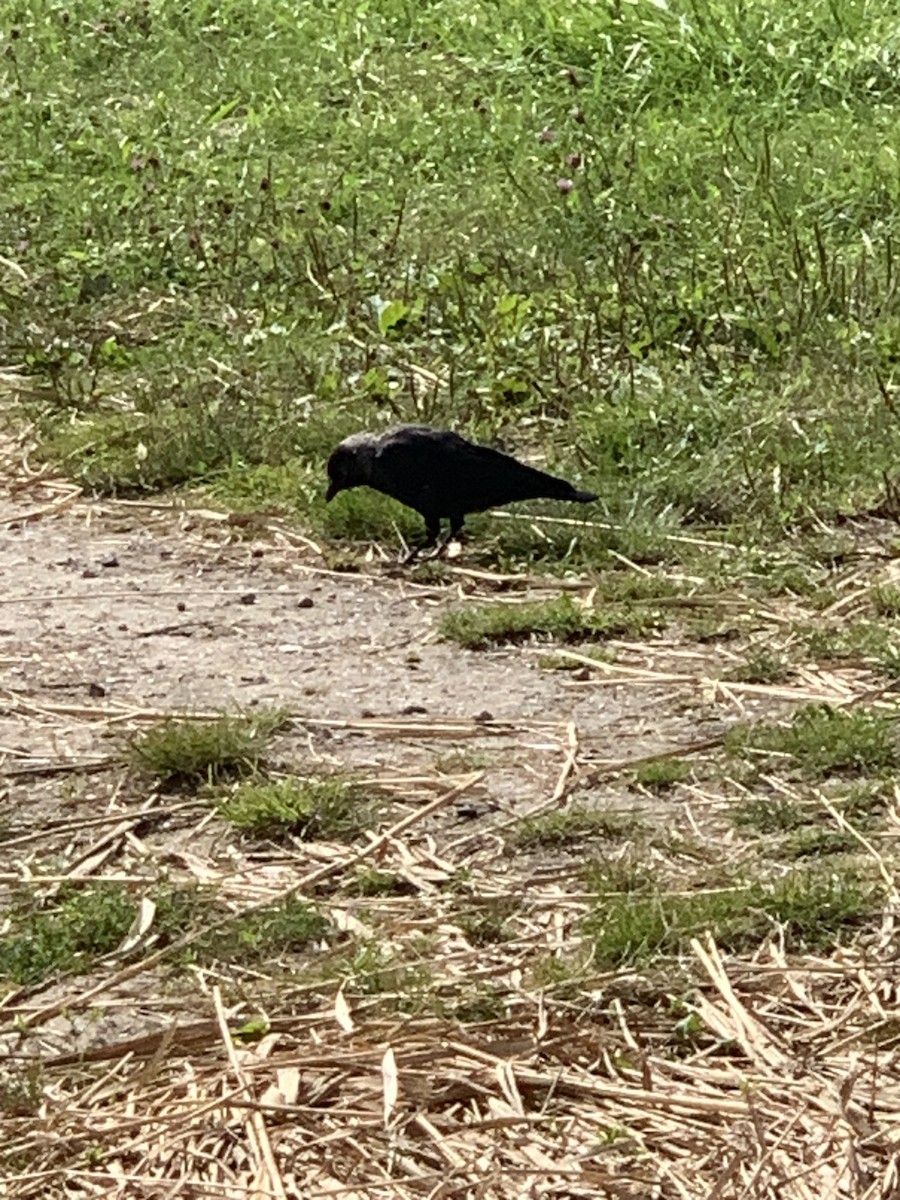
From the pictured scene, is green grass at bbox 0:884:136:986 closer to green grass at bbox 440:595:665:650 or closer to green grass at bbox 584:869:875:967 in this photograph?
green grass at bbox 584:869:875:967

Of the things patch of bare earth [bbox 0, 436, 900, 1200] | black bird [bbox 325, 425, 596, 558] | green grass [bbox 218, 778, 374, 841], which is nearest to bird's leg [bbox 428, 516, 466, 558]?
black bird [bbox 325, 425, 596, 558]

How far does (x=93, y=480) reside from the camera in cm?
679

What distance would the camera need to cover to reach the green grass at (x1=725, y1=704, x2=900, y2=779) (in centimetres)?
457

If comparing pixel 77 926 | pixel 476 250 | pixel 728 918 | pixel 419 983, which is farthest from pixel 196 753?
pixel 476 250

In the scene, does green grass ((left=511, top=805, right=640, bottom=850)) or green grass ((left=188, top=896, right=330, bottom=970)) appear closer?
A: green grass ((left=188, top=896, right=330, bottom=970))

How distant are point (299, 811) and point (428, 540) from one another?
79.7 inches

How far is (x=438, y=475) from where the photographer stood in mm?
6129

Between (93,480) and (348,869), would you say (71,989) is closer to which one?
(348,869)

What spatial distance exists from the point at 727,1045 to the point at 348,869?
96cm

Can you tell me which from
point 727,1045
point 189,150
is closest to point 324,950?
point 727,1045

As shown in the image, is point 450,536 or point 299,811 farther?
point 450,536

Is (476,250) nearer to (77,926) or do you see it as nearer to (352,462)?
(352,462)

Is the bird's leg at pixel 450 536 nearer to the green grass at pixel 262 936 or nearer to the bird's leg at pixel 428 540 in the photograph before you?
the bird's leg at pixel 428 540

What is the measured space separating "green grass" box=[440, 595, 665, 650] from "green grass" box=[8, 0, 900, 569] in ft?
1.59
